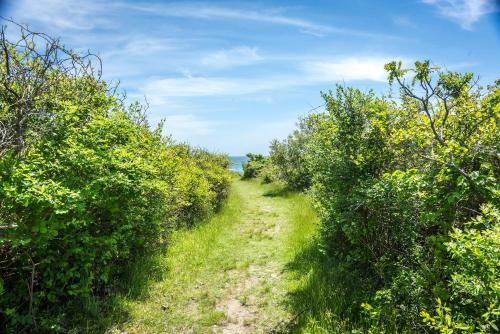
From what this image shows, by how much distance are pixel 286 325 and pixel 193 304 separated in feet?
7.04

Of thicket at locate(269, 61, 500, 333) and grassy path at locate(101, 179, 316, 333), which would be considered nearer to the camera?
thicket at locate(269, 61, 500, 333)

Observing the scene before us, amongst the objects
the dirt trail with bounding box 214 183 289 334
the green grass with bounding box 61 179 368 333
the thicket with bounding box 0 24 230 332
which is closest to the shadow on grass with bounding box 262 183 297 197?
the dirt trail with bounding box 214 183 289 334

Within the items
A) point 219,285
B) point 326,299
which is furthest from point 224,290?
point 326,299

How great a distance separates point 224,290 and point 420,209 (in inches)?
187

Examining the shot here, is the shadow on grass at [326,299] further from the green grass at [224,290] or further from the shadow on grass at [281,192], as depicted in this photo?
the shadow on grass at [281,192]

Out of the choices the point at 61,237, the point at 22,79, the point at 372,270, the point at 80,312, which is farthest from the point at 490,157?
the point at 22,79

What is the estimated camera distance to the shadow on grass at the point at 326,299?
211 inches

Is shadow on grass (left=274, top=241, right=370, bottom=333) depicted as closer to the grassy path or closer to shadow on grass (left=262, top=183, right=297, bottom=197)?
the grassy path

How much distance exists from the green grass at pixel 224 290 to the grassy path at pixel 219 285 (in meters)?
0.02

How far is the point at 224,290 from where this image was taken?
7281mm

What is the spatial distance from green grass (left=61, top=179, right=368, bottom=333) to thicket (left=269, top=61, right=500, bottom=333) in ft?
1.99

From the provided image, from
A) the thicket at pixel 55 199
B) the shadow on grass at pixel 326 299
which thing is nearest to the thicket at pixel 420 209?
the shadow on grass at pixel 326 299

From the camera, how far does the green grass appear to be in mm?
5652

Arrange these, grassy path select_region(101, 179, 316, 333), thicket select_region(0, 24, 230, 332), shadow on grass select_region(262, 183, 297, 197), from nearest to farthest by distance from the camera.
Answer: thicket select_region(0, 24, 230, 332)
grassy path select_region(101, 179, 316, 333)
shadow on grass select_region(262, 183, 297, 197)
